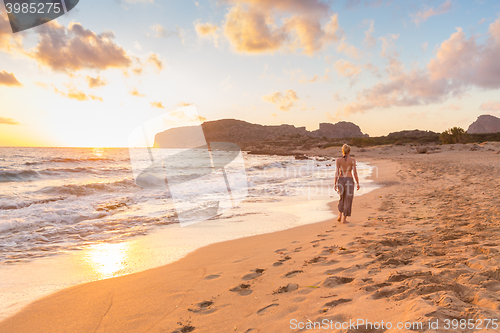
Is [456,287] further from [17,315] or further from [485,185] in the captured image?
[485,185]

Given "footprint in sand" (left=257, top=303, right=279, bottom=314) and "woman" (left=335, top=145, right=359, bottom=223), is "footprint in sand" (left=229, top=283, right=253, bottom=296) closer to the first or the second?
"footprint in sand" (left=257, top=303, right=279, bottom=314)

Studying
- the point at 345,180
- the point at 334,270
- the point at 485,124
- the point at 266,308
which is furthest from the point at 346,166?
the point at 485,124

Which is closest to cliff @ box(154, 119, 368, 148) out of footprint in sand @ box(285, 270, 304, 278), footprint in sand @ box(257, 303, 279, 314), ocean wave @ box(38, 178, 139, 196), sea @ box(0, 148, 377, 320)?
ocean wave @ box(38, 178, 139, 196)

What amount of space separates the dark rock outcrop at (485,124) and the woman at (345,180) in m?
182

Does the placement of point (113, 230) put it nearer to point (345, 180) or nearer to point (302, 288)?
point (302, 288)

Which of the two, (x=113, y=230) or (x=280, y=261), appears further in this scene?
(x=113, y=230)

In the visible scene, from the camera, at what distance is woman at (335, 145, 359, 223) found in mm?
6750

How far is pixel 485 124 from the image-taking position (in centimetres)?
14562

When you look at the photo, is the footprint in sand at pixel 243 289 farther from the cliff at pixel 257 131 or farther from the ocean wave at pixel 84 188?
the cliff at pixel 257 131

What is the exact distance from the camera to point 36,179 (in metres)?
18.6

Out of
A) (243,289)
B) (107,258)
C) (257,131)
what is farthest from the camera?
(257,131)

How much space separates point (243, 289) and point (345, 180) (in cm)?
491

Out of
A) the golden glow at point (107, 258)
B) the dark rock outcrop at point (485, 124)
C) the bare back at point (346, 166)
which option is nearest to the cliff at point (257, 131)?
the dark rock outcrop at point (485, 124)

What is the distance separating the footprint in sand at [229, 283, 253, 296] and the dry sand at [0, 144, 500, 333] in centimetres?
1
